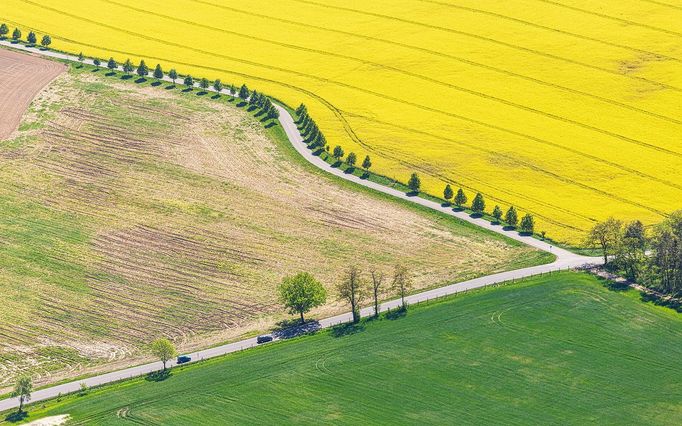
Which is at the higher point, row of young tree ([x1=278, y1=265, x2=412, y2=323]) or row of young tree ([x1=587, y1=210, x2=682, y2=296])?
row of young tree ([x1=587, y1=210, x2=682, y2=296])

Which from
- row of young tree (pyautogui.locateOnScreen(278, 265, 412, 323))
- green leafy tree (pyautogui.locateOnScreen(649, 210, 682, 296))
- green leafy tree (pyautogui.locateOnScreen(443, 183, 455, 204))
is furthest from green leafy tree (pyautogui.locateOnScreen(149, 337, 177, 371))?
green leafy tree (pyautogui.locateOnScreen(649, 210, 682, 296))

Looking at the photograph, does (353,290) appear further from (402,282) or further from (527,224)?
(527,224)

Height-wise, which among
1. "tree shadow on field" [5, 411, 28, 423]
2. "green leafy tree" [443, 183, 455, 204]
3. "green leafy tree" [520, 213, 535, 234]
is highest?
"green leafy tree" [443, 183, 455, 204]

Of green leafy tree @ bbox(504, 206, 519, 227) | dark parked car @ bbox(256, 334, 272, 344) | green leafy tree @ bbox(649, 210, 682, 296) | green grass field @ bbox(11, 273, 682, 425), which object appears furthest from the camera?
green leafy tree @ bbox(504, 206, 519, 227)

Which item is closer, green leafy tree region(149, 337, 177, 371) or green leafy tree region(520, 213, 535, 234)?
green leafy tree region(149, 337, 177, 371)

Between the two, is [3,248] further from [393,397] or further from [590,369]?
[590,369]

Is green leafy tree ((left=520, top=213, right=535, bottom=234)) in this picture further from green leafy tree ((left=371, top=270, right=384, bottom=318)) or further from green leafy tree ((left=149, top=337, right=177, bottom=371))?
green leafy tree ((left=149, top=337, right=177, bottom=371))
